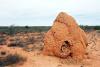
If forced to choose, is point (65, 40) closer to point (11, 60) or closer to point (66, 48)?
point (66, 48)

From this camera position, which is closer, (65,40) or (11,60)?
(11,60)

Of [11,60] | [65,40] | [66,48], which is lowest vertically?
[11,60]

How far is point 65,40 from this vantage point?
1617cm

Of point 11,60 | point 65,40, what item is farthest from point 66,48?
point 11,60

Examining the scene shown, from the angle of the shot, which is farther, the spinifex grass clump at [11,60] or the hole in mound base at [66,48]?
the hole in mound base at [66,48]

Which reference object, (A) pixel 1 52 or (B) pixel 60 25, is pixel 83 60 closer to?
(B) pixel 60 25

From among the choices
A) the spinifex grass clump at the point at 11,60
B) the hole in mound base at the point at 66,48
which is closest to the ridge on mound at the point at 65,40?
the hole in mound base at the point at 66,48

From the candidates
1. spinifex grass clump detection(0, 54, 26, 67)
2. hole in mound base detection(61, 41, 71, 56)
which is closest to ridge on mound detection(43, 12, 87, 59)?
hole in mound base detection(61, 41, 71, 56)

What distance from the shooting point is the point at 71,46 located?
52.7ft

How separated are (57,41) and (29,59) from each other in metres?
1.78

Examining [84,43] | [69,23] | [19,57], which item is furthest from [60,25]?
[19,57]

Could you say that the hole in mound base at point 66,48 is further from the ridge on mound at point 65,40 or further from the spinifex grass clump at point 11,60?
the spinifex grass clump at point 11,60

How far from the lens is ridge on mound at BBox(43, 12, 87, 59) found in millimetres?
16078

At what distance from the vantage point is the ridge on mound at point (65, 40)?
16.1 meters
